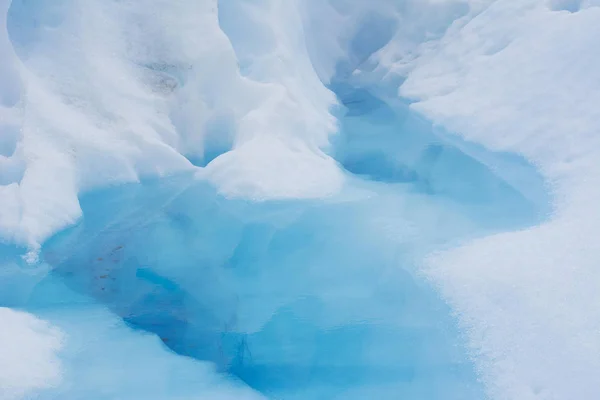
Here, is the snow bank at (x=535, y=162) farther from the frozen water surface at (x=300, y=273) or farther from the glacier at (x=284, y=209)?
the frozen water surface at (x=300, y=273)

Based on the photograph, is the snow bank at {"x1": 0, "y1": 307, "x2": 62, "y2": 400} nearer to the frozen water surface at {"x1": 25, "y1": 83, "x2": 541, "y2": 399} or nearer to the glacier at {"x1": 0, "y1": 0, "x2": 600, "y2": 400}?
the glacier at {"x1": 0, "y1": 0, "x2": 600, "y2": 400}

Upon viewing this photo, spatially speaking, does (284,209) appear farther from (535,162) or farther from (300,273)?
(535,162)

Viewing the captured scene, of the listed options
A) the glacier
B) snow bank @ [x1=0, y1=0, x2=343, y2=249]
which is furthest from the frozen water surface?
snow bank @ [x1=0, y1=0, x2=343, y2=249]

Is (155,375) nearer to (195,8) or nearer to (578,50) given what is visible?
(195,8)

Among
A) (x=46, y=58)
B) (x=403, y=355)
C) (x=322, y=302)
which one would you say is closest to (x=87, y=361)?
(x=322, y=302)

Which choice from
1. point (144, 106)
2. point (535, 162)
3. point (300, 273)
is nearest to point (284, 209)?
point (300, 273)
